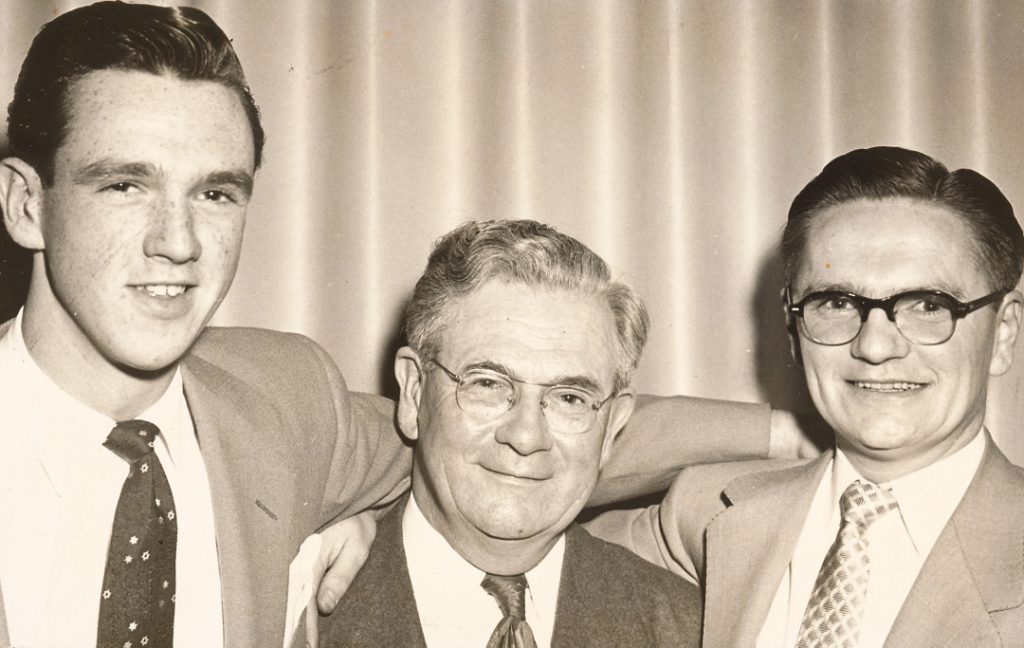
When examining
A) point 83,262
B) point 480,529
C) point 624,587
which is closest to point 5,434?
point 83,262

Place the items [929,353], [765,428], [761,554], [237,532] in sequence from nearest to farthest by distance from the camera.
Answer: [237,532] < [929,353] < [761,554] < [765,428]

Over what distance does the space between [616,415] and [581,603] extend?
403 mm

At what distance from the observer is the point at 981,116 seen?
3.25 m

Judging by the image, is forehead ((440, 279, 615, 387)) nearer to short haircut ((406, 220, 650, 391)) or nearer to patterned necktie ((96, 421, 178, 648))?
short haircut ((406, 220, 650, 391))

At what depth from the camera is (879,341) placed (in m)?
2.06

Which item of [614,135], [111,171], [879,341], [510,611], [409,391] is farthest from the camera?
[614,135]

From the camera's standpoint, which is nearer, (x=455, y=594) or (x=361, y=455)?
(x=455, y=594)

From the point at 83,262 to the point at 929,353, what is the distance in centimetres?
154

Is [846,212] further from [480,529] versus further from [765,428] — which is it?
[480,529]

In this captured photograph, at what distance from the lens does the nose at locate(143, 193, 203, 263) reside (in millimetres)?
1729

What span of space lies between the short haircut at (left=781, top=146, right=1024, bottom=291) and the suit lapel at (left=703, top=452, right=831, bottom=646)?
0.53m

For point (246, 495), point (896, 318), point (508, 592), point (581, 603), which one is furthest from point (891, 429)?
point (246, 495)

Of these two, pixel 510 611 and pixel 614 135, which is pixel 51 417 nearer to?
pixel 510 611

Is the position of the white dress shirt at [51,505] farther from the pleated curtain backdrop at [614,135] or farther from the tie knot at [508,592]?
the pleated curtain backdrop at [614,135]
